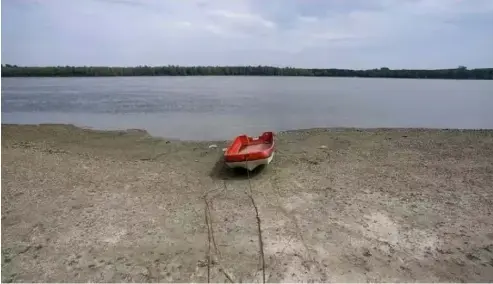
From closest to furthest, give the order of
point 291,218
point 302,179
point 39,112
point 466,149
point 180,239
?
point 180,239, point 291,218, point 302,179, point 466,149, point 39,112

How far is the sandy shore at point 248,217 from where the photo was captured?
15.8 feet

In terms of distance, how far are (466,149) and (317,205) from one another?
7121 millimetres

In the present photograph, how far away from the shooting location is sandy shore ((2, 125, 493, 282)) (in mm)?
4816

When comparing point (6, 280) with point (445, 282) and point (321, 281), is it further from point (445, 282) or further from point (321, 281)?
point (445, 282)

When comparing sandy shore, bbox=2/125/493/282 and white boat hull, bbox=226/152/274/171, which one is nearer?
sandy shore, bbox=2/125/493/282

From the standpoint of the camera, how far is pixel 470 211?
6570mm

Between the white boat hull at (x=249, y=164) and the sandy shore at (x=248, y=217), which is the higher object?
the white boat hull at (x=249, y=164)

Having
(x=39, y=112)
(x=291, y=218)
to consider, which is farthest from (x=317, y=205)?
(x=39, y=112)

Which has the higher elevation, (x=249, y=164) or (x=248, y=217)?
(x=249, y=164)

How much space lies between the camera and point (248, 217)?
635 cm

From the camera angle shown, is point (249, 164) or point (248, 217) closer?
point (248, 217)

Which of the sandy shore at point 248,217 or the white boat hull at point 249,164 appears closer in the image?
the sandy shore at point 248,217

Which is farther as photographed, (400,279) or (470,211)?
(470,211)

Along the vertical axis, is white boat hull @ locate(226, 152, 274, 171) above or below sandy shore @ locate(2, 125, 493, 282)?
above
